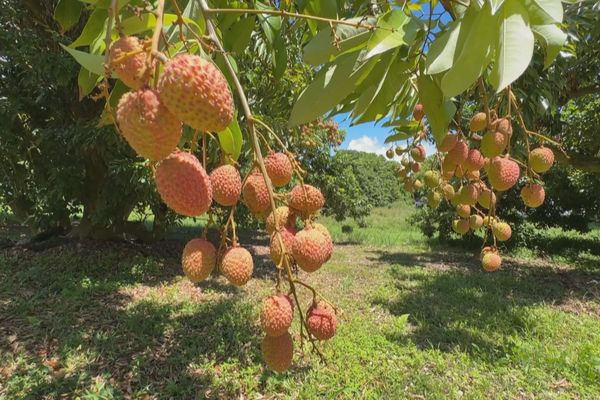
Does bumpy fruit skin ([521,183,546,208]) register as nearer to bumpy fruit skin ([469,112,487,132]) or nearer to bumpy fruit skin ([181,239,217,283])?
bumpy fruit skin ([469,112,487,132])

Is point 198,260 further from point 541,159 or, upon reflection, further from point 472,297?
point 472,297

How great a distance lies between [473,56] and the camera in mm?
561

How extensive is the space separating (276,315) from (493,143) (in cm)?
71

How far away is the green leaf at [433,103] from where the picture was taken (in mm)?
825

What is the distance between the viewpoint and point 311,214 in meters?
0.74

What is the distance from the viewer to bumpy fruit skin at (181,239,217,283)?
29.7 inches

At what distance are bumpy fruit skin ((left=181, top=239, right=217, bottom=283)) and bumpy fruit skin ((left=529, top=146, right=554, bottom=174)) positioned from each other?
1.07 metres

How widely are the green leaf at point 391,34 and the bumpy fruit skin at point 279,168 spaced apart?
0.71ft

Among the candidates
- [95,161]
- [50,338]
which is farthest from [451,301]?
[95,161]

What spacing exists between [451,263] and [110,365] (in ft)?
18.6

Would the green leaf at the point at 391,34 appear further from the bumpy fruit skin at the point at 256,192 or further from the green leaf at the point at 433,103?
the bumpy fruit skin at the point at 256,192

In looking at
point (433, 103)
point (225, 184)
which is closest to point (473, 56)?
point (433, 103)

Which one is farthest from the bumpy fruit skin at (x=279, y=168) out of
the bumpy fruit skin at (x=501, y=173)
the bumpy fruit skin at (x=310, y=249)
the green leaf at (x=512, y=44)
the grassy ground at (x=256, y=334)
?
the grassy ground at (x=256, y=334)

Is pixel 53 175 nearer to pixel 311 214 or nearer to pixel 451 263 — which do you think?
pixel 311 214
